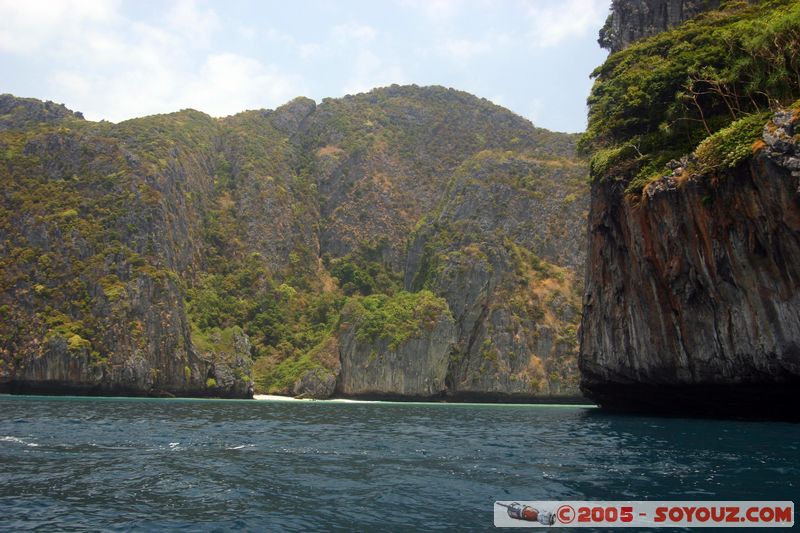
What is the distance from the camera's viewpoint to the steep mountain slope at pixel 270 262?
89.5 m

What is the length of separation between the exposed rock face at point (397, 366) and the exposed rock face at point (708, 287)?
52.7 m

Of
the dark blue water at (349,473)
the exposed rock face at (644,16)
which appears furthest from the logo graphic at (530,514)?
the exposed rock face at (644,16)

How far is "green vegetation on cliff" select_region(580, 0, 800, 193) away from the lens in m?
33.8

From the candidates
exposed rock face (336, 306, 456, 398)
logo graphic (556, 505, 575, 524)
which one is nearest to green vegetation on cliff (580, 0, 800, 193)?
logo graphic (556, 505, 575, 524)

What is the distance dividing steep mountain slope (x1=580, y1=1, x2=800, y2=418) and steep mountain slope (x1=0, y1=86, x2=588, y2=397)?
57167mm

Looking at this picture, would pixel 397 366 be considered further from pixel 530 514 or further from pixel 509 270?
pixel 530 514

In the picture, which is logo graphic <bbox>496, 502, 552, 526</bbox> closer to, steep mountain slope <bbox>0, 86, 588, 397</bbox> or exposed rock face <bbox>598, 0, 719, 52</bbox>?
exposed rock face <bbox>598, 0, 719, 52</bbox>

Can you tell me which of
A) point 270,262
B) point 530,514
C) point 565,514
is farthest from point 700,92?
point 270,262

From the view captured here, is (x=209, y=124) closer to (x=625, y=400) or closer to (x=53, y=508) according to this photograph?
(x=625, y=400)

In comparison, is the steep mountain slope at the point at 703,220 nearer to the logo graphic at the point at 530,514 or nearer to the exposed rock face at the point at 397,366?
the logo graphic at the point at 530,514

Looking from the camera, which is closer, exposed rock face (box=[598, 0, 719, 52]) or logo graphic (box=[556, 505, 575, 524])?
logo graphic (box=[556, 505, 575, 524])

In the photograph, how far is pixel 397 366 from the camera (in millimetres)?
103625

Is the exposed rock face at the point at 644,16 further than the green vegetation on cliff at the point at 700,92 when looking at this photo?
Yes

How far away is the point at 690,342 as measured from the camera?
39844 millimetres
